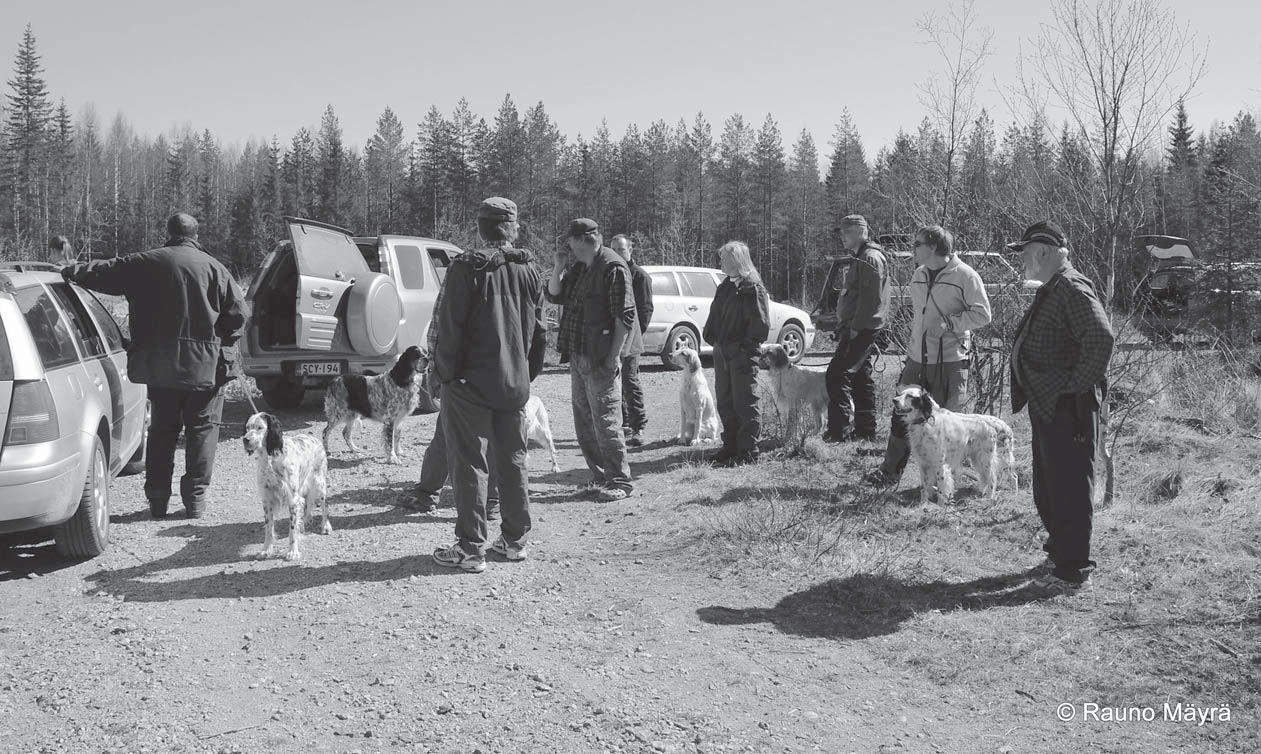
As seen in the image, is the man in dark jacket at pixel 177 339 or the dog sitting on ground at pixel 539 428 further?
the dog sitting on ground at pixel 539 428

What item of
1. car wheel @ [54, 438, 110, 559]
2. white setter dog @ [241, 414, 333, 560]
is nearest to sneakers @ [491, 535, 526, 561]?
white setter dog @ [241, 414, 333, 560]

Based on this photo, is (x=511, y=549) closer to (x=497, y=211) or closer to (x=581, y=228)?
(x=497, y=211)

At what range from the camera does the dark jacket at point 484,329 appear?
4.75m

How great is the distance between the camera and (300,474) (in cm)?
547

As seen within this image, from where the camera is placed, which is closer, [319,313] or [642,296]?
[642,296]

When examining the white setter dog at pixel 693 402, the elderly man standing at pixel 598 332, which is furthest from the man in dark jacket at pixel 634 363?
the elderly man standing at pixel 598 332

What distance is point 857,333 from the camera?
Answer: 306 inches

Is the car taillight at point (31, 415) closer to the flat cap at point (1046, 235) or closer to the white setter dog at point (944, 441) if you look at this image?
the white setter dog at point (944, 441)

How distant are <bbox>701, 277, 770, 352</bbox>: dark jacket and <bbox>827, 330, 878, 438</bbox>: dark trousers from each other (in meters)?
1.02

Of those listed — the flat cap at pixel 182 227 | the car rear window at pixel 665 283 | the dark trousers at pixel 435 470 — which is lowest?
the dark trousers at pixel 435 470

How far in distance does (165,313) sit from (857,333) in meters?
5.35

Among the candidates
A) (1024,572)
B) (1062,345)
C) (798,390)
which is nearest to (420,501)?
(1024,572)

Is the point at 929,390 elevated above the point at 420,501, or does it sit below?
above

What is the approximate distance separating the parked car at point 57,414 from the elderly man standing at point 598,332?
3.01 meters
